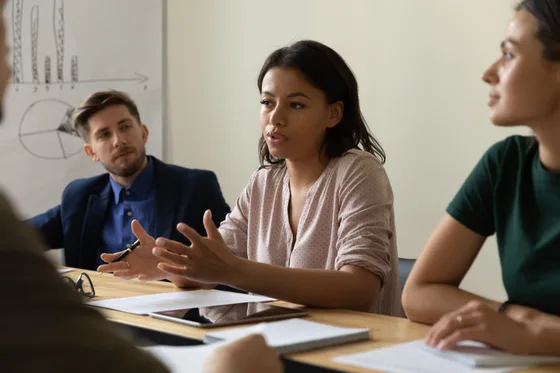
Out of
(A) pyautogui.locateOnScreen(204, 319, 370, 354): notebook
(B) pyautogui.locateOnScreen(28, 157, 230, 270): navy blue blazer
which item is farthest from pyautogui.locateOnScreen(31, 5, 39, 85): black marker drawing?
(A) pyautogui.locateOnScreen(204, 319, 370, 354): notebook

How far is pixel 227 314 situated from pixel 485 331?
1.91 ft

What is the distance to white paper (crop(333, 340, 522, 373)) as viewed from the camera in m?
1.18

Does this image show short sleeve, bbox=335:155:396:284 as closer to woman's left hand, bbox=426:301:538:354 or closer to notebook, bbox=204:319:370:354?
notebook, bbox=204:319:370:354

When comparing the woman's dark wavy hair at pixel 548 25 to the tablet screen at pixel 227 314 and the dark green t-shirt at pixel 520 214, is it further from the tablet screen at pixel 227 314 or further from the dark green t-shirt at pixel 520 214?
the tablet screen at pixel 227 314

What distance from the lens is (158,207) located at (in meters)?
2.90

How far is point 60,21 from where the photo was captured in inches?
147

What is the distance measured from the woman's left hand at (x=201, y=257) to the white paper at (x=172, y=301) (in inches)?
2.3

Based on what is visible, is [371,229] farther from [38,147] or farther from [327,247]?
[38,147]

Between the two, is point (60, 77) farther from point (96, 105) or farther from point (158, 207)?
point (158, 207)

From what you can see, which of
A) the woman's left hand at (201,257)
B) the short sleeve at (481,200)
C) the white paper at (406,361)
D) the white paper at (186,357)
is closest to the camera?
the white paper at (186,357)

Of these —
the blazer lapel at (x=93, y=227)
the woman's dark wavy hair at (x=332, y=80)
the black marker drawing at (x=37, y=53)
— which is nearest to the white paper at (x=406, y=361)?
the woman's dark wavy hair at (x=332, y=80)

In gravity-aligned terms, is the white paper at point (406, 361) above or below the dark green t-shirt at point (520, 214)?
below

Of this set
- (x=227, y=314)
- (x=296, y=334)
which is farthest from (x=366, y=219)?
(x=296, y=334)

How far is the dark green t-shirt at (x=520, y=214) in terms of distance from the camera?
153 cm
